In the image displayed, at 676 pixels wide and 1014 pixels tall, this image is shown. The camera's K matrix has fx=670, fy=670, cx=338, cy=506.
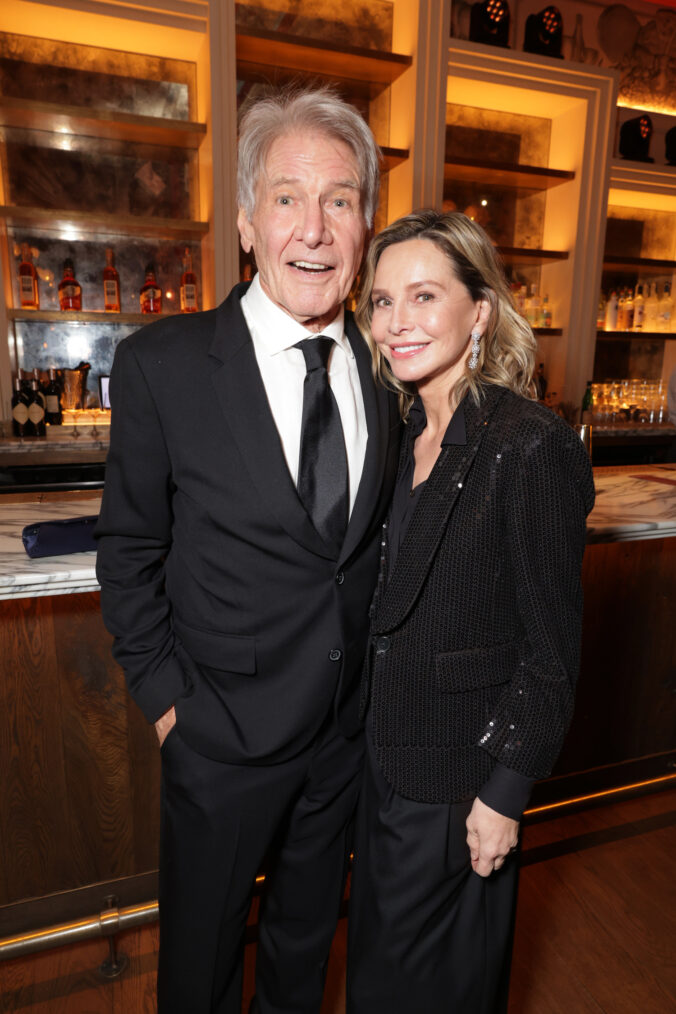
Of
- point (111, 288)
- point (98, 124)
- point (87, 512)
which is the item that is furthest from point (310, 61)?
point (87, 512)

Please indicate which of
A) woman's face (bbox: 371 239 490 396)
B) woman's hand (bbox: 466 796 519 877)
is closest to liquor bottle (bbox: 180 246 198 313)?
woman's face (bbox: 371 239 490 396)

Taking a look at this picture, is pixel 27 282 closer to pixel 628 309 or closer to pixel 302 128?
pixel 302 128

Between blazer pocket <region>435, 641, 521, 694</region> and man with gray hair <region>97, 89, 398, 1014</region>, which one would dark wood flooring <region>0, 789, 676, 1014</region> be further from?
blazer pocket <region>435, 641, 521, 694</region>

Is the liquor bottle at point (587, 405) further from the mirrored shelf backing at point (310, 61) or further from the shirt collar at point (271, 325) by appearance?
the shirt collar at point (271, 325)

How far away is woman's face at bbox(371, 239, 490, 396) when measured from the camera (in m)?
1.06

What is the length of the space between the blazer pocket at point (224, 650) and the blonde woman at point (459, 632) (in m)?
0.20

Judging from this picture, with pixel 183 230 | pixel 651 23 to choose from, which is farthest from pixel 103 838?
pixel 651 23

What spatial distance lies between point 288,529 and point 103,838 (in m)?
1.08

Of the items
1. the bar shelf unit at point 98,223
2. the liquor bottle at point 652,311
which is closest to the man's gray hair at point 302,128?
the bar shelf unit at point 98,223

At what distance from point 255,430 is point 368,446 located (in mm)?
201

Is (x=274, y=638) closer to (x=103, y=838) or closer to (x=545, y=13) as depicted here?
(x=103, y=838)

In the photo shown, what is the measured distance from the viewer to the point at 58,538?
129 centimetres

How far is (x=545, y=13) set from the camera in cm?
401

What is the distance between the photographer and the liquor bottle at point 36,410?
347 cm
